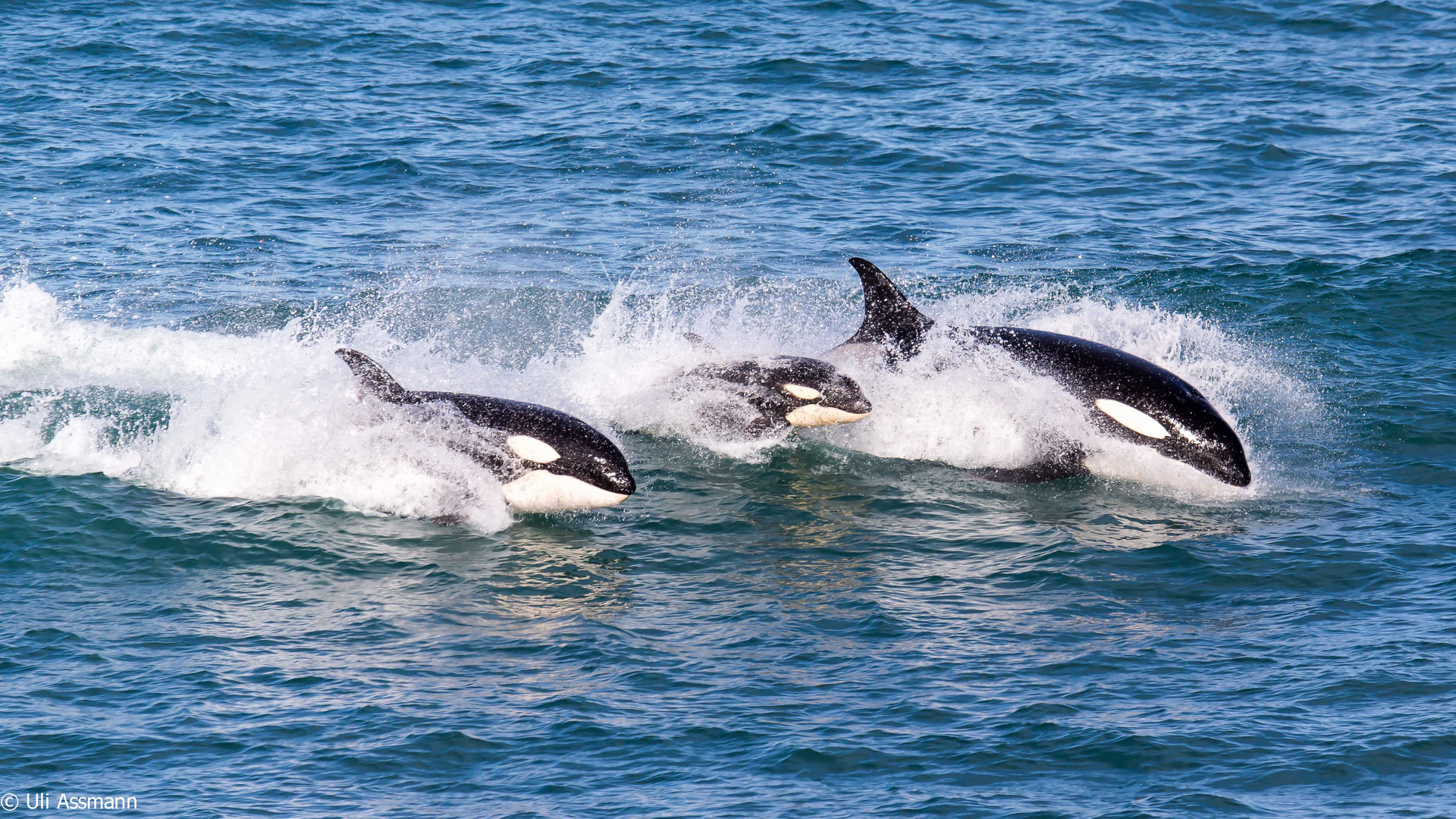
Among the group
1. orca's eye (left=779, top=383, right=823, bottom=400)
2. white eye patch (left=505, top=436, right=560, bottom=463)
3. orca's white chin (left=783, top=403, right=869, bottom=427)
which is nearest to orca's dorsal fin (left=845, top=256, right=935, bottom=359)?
orca's white chin (left=783, top=403, right=869, bottom=427)

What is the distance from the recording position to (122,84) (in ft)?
94.0

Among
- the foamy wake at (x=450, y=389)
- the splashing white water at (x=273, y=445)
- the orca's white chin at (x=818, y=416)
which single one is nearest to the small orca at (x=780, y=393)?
the orca's white chin at (x=818, y=416)

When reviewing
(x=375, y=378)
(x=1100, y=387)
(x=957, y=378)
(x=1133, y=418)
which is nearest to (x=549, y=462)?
(x=375, y=378)

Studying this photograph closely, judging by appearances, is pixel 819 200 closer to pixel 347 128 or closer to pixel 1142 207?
pixel 1142 207

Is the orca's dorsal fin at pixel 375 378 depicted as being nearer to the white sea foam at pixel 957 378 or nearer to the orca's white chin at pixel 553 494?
the orca's white chin at pixel 553 494

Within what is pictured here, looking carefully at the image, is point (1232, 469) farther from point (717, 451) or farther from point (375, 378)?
point (375, 378)

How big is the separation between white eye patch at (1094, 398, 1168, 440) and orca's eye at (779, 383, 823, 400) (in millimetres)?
2716

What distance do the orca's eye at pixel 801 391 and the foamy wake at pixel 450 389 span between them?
23.5 inches

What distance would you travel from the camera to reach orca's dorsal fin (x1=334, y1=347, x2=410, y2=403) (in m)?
12.9

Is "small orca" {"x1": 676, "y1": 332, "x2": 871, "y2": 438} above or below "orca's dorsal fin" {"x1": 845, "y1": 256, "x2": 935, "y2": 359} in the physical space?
below

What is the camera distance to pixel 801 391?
14.2m

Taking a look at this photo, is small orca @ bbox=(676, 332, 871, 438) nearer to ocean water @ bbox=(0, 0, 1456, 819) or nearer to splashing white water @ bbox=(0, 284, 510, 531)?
ocean water @ bbox=(0, 0, 1456, 819)

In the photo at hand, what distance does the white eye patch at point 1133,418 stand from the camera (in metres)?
13.2

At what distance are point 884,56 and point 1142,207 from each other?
9403mm
